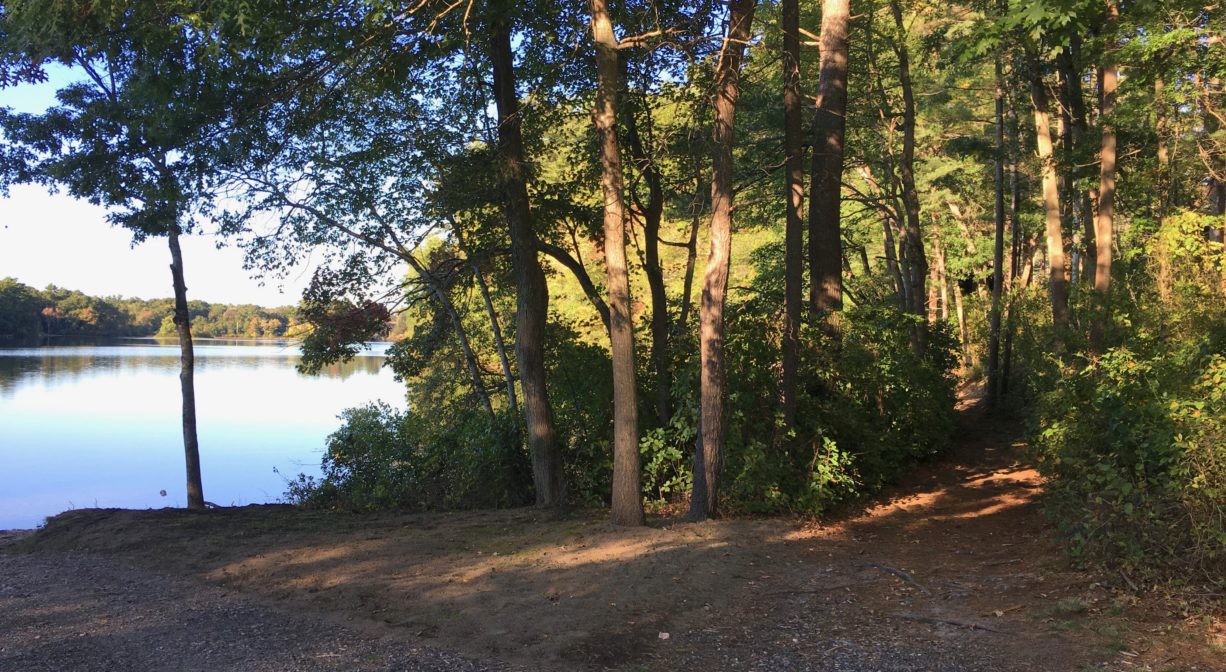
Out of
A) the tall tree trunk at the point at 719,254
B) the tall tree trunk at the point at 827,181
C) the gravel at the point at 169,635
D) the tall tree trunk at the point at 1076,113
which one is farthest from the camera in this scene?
the tall tree trunk at the point at 1076,113

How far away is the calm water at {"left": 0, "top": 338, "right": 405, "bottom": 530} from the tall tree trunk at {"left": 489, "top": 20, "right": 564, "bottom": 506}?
4530mm

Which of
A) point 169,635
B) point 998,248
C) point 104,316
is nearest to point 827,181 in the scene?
point 998,248

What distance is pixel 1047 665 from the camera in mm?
4453

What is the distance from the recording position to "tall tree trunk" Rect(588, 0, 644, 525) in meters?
7.85

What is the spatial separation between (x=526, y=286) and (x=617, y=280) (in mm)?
2727

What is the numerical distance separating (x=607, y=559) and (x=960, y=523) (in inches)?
177

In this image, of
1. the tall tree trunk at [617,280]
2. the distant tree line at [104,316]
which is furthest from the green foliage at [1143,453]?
the distant tree line at [104,316]

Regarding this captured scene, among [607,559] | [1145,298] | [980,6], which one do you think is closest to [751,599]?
[607,559]

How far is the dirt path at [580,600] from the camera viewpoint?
4.87 m

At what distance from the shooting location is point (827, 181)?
10812 millimetres

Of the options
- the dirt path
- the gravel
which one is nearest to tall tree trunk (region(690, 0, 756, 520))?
the dirt path

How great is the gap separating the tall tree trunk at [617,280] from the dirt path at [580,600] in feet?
1.55

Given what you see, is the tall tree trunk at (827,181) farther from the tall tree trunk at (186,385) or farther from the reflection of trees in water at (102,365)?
the reflection of trees in water at (102,365)

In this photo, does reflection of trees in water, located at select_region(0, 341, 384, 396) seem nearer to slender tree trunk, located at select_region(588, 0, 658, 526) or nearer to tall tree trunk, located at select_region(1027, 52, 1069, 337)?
tall tree trunk, located at select_region(1027, 52, 1069, 337)
